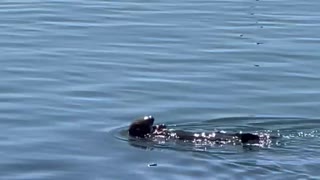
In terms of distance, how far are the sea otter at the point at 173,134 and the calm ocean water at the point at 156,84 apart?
0.15 m

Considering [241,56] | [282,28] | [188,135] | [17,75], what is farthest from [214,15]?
[188,135]

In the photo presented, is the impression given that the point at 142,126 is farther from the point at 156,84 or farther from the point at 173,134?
the point at 156,84

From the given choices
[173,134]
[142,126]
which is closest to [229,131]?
[173,134]

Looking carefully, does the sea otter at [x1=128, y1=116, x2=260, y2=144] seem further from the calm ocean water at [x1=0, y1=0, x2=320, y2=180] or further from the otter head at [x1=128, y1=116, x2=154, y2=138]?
the calm ocean water at [x1=0, y1=0, x2=320, y2=180]

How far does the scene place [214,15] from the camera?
2648cm

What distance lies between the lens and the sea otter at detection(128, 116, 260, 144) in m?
16.4

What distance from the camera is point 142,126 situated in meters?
17.0

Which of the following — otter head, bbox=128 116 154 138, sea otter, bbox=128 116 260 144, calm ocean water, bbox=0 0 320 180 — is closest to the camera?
calm ocean water, bbox=0 0 320 180

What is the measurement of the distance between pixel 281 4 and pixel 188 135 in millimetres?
11820

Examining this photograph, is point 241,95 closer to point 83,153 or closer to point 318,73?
point 318,73

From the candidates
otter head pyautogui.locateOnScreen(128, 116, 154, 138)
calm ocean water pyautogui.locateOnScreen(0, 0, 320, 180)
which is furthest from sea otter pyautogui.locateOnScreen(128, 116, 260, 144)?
calm ocean water pyautogui.locateOnScreen(0, 0, 320, 180)

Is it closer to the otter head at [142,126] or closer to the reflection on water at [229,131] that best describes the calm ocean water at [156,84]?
the reflection on water at [229,131]

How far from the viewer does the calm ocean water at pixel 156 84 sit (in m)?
16.1

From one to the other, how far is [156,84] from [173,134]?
12.2 feet
